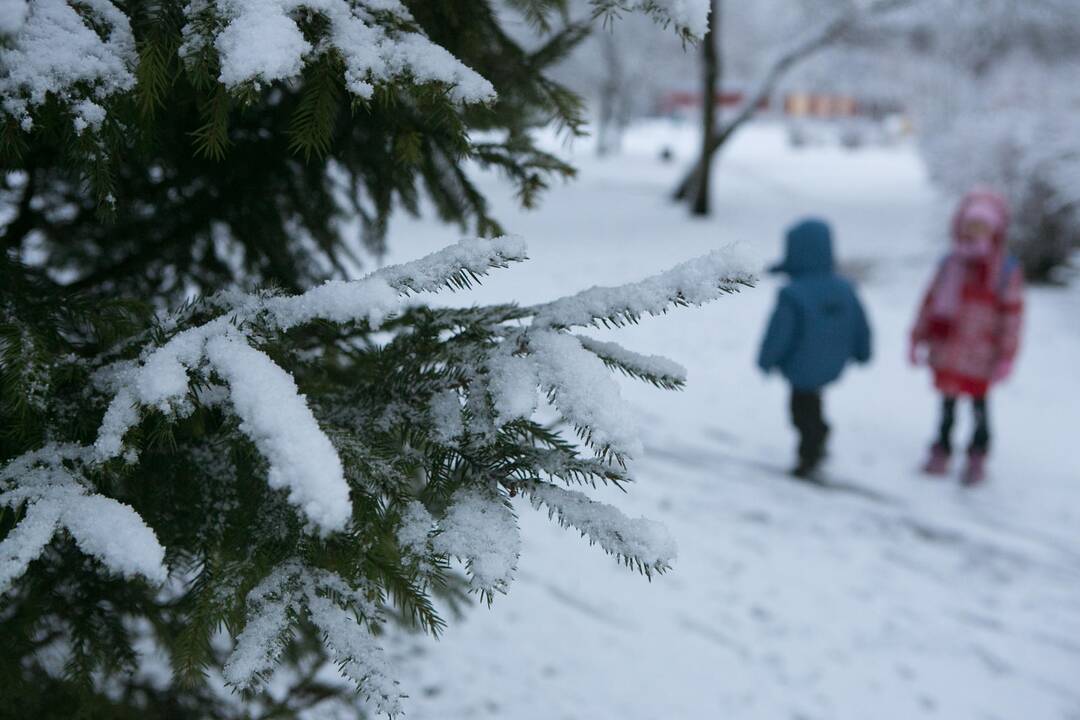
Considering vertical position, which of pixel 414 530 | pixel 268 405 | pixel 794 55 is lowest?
pixel 414 530

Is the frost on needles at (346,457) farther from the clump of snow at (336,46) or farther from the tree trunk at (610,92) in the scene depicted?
the tree trunk at (610,92)

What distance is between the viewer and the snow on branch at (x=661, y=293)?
1020 millimetres

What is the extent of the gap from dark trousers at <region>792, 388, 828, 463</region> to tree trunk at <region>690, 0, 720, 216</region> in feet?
28.6

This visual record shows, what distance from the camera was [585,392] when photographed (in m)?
0.98

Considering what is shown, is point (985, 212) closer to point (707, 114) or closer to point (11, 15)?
point (11, 15)

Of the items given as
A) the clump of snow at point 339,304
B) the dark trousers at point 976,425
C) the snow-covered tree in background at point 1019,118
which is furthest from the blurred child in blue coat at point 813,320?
the snow-covered tree in background at point 1019,118

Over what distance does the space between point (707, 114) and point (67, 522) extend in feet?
46.0

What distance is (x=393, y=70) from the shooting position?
1.04 meters

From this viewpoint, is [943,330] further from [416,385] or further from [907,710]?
[416,385]

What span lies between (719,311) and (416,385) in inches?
316

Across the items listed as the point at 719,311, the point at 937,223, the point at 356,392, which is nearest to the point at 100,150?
the point at 356,392

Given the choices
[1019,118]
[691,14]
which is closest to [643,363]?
[691,14]

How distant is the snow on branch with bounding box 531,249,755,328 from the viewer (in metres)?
1.02

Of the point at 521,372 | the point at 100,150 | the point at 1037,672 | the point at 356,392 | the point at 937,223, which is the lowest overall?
the point at 1037,672
